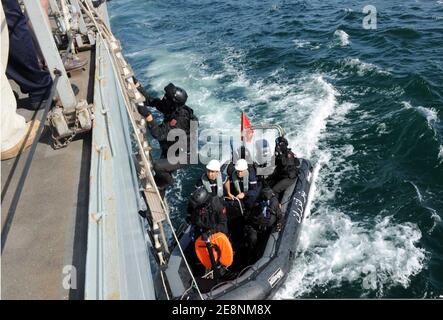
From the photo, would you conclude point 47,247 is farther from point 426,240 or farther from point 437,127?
point 437,127

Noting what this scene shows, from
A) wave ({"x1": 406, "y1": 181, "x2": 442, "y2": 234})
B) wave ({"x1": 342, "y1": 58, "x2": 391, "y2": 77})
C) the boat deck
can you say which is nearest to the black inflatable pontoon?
wave ({"x1": 406, "y1": 181, "x2": 442, "y2": 234})

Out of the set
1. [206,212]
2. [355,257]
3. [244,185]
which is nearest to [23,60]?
[206,212]

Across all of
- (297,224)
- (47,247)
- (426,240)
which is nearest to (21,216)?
(47,247)

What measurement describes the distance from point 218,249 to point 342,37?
14.5 m

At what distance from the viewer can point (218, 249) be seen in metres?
6.43

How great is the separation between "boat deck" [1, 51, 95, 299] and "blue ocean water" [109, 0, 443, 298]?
5215 millimetres

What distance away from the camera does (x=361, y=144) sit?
11.4m

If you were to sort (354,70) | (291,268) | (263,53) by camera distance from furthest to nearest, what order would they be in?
1. (263,53)
2. (354,70)
3. (291,268)

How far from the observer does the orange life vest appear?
6.34 m

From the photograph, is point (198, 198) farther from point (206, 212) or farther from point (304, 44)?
point (304, 44)

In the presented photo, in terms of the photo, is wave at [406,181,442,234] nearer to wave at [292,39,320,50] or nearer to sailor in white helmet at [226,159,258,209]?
sailor in white helmet at [226,159,258,209]

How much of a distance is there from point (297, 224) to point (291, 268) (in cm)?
90
